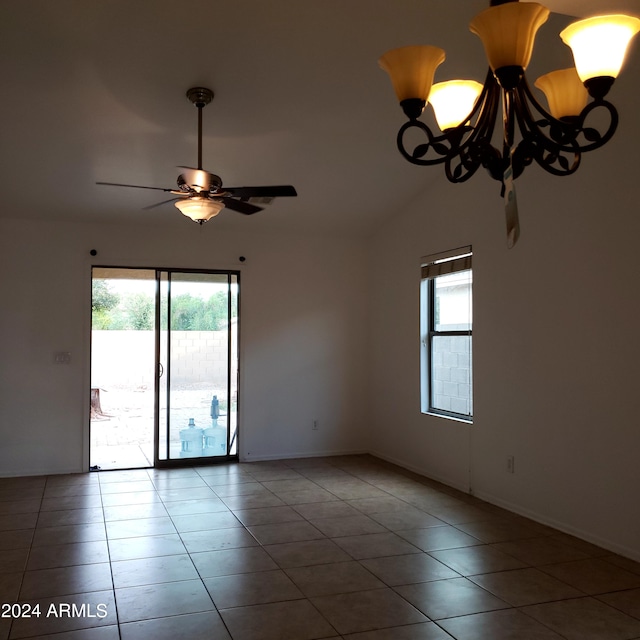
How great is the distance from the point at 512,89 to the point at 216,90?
99.5 inches

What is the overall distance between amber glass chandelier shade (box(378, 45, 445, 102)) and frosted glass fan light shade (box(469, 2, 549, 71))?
0.20 metres

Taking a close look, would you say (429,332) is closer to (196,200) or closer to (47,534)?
(196,200)

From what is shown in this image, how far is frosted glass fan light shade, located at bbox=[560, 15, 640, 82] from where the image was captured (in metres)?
1.80

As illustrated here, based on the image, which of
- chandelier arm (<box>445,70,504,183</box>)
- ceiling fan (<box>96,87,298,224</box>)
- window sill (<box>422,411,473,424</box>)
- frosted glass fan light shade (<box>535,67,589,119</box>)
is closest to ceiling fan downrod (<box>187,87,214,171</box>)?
ceiling fan (<box>96,87,298,224</box>)

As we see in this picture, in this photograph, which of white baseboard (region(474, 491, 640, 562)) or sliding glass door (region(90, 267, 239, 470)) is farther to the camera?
sliding glass door (region(90, 267, 239, 470))

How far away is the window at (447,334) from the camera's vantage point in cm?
549

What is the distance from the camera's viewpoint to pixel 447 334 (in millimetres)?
5762

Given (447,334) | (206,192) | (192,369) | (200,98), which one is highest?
(200,98)

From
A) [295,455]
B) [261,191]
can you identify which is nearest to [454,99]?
[261,191]

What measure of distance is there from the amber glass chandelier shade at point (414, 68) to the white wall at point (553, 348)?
2.30 m

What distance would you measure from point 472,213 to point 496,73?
11.6 feet

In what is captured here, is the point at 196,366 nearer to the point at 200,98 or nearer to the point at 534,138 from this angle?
the point at 200,98

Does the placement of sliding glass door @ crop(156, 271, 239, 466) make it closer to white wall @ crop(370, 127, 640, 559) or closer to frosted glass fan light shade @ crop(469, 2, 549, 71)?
white wall @ crop(370, 127, 640, 559)

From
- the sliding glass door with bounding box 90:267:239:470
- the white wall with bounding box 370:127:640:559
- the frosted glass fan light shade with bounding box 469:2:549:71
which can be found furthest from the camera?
the sliding glass door with bounding box 90:267:239:470
